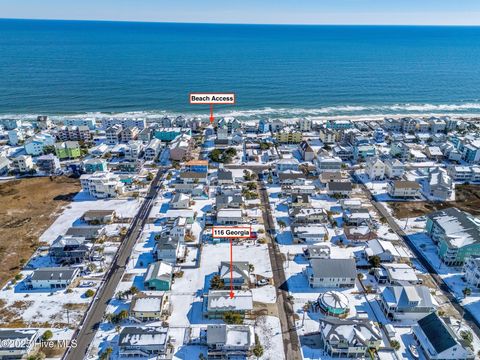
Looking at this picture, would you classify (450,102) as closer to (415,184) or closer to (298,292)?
(415,184)

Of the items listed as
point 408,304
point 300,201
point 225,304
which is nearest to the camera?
point 408,304

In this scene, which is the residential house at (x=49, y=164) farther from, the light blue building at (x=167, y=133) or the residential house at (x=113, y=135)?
the light blue building at (x=167, y=133)

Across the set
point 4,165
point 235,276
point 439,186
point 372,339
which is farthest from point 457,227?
point 4,165

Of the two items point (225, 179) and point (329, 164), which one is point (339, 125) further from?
point (225, 179)

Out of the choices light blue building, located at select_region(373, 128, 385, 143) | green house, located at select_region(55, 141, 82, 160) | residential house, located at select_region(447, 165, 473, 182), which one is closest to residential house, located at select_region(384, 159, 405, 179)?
residential house, located at select_region(447, 165, 473, 182)

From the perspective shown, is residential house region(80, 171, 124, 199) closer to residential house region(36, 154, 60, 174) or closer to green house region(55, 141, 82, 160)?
residential house region(36, 154, 60, 174)

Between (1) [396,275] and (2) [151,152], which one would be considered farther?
(2) [151,152]

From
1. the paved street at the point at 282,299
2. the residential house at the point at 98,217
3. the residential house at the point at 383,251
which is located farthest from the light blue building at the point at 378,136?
the residential house at the point at 98,217

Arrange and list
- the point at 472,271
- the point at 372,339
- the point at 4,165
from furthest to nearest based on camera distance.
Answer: the point at 4,165 → the point at 472,271 → the point at 372,339
